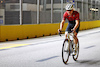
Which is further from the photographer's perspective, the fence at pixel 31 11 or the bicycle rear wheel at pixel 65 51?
the fence at pixel 31 11

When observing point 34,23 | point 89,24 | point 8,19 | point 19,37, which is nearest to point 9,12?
point 8,19

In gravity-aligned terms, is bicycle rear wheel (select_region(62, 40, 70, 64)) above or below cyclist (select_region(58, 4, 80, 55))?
below

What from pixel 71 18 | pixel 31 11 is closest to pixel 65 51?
pixel 71 18

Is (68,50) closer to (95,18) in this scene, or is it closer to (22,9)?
(22,9)

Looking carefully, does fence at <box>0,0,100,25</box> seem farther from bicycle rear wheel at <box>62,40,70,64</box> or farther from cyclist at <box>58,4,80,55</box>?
bicycle rear wheel at <box>62,40,70,64</box>

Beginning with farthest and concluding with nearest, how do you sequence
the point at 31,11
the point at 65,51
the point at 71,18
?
the point at 31,11, the point at 71,18, the point at 65,51

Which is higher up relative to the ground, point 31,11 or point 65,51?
point 31,11

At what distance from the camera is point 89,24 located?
106 feet

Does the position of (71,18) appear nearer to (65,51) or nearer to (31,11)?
(65,51)

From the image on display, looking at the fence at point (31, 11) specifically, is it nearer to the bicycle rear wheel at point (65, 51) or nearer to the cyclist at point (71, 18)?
the cyclist at point (71, 18)

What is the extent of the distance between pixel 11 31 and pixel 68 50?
8966 mm

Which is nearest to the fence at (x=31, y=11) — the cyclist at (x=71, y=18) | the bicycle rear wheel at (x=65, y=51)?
the cyclist at (x=71, y=18)

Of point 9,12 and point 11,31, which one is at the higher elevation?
point 9,12

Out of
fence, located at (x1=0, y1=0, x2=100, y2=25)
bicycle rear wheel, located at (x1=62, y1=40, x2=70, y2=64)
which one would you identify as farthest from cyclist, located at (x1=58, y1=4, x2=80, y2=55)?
fence, located at (x1=0, y1=0, x2=100, y2=25)
